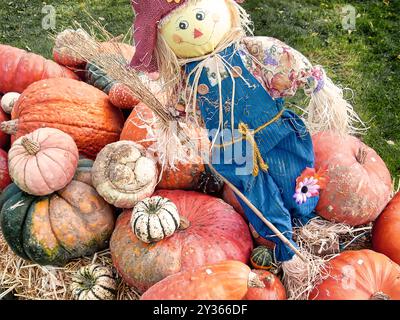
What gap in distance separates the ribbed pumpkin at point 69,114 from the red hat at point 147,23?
836 millimetres

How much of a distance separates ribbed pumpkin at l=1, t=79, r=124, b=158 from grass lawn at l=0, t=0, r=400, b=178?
2.00 metres

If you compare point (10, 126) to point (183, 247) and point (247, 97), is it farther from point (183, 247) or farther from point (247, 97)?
point (247, 97)

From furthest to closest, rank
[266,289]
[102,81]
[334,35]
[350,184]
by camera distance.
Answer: [334,35]
[102,81]
[350,184]
[266,289]

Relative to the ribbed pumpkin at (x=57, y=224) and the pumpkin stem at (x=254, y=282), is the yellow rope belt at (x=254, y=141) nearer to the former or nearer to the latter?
the pumpkin stem at (x=254, y=282)

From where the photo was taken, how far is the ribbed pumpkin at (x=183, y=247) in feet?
8.20

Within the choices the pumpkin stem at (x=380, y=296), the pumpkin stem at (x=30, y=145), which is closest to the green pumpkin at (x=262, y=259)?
the pumpkin stem at (x=380, y=296)

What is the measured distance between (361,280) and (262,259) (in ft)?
1.58

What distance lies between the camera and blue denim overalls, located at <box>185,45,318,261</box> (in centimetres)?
235

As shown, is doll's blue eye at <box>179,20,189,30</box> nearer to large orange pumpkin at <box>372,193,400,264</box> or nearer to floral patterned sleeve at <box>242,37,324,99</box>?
floral patterned sleeve at <box>242,37,324,99</box>

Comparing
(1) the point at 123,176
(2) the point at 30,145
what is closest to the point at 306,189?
(1) the point at 123,176

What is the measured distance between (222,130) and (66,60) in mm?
1767

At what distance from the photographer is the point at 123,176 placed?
2.64 meters

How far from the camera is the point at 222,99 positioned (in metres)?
2.35
